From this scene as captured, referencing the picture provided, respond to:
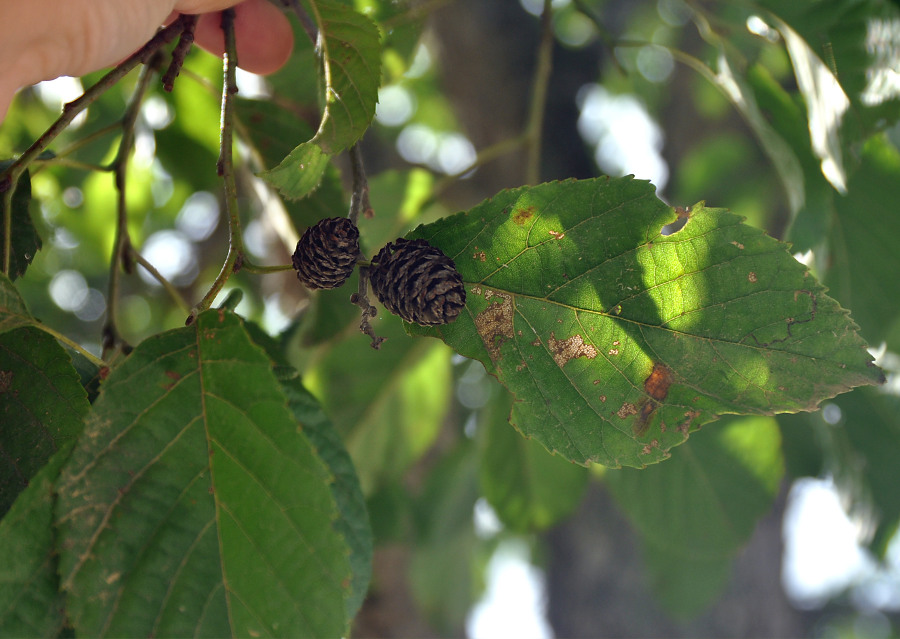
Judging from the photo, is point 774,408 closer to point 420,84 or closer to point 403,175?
point 403,175

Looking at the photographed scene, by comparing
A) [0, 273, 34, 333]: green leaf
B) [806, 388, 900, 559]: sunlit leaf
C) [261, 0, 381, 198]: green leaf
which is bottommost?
[806, 388, 900, 559]: sunlit leaf

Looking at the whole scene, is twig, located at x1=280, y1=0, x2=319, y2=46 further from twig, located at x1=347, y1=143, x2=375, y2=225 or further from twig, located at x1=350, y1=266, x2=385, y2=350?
twig, located at x1=350, y1=266, x2=385, y2=350

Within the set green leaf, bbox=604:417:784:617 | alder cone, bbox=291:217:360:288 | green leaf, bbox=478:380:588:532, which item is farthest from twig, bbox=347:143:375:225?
green leaf, bbox=604:417:784:617

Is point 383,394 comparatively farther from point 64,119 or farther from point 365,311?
point 64,119

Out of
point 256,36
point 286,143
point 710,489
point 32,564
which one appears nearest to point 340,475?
point 32,564

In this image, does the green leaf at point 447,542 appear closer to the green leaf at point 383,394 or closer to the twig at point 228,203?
the green leaf at point 383,394

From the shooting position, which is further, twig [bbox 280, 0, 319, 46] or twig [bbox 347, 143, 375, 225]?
twig [bbox 280, 0, 319, 46]
